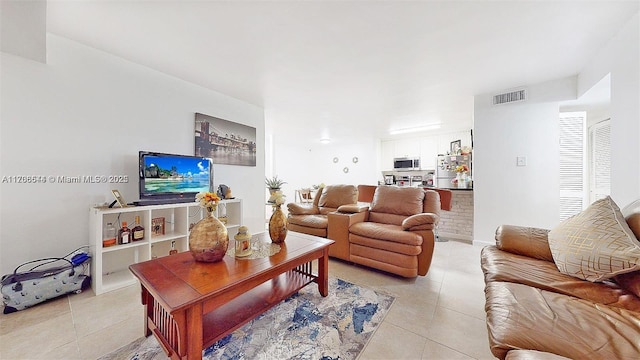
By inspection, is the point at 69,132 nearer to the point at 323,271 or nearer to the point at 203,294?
the point at 203,294

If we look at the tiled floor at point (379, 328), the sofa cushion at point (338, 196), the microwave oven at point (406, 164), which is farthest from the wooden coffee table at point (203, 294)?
the microwave oven at point (406, 164)

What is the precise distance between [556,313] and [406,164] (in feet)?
18.5

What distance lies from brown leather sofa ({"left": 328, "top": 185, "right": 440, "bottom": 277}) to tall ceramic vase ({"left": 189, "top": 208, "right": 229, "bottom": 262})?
4.87 ft

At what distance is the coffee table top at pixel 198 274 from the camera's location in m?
1.06

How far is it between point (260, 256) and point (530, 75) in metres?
3.70

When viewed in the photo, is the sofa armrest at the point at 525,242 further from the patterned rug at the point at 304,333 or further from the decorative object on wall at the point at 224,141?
the decorative object on wall at the point at 224,141

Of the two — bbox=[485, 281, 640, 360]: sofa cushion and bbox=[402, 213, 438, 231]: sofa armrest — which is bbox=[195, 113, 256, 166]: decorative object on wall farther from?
bbox=[485, 281, 640, 360]: sofa cushion

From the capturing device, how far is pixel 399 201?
A: 9.18 feet

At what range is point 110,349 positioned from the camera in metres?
1.33

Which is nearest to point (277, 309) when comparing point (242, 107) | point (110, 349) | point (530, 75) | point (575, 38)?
point (110, 349)

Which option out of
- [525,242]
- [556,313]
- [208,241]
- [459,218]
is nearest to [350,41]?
[208,241]

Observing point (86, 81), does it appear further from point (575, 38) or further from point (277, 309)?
Result: point (575, 38)

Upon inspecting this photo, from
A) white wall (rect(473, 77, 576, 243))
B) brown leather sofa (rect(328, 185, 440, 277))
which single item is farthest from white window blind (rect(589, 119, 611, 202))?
brown leather sofa (rect(328, 185, 440, 277))

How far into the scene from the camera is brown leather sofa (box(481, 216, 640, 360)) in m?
0.81
